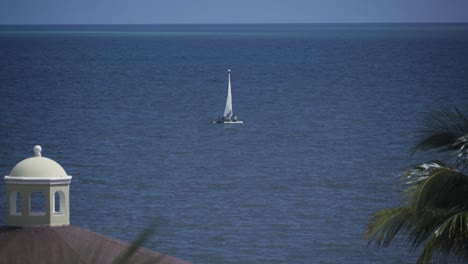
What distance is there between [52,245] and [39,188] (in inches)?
70.7

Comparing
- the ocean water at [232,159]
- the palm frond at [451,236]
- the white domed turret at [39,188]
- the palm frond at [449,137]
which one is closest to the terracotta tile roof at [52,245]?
the white domed turret at [39,188]

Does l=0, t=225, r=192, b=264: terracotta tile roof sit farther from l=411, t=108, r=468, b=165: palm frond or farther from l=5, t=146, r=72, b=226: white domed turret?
l=411, t=108, r=468, b=165: palm frond

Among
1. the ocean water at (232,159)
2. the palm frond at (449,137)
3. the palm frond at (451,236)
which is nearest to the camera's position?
the palm frond at (451,236)

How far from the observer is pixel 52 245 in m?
25.6

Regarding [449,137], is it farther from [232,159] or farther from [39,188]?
[232,159]

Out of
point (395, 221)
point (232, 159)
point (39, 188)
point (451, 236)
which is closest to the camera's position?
point (451, 236)

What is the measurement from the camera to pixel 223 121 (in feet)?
388

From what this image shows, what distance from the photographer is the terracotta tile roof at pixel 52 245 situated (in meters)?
24.9

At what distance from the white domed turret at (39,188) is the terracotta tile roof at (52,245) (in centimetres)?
25

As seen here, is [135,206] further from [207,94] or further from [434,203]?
[207,94]

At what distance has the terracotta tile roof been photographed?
81.7 feet

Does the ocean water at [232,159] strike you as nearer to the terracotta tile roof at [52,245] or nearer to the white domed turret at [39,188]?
the white domed turret at [39,188]

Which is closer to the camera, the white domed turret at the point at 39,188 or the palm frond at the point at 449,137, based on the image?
the palm frond at the point at 449,137

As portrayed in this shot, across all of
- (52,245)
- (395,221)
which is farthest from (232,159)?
(395,221)
